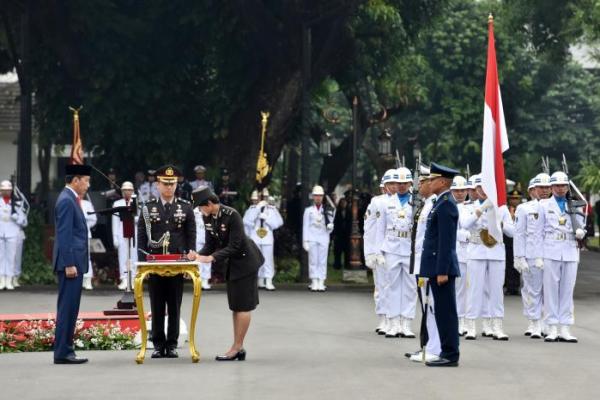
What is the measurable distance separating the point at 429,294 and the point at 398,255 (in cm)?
260

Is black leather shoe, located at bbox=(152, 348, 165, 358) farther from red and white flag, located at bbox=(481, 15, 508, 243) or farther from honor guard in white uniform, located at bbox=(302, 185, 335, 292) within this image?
honor guard in white uniform, located at bbox=(302, 185, 335, 292)

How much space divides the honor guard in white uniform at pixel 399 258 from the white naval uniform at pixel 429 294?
1.84m

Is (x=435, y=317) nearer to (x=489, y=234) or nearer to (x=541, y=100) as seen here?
(x=489, y=234)

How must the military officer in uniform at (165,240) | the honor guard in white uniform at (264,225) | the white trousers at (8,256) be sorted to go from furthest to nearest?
1. the honor guard in white uniform at (264,225)
2. the white trousers at (8,256)
3. the military officer in uniform at (165,240)

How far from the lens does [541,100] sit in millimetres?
Result: 63500

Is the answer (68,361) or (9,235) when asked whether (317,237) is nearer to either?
(9,235)

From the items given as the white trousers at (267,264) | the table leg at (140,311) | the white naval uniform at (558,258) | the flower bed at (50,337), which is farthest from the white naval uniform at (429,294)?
the white trousers at (267,264)

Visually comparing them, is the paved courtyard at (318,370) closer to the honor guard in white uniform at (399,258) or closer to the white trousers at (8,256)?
the honor guard in white uniform at (399,258)

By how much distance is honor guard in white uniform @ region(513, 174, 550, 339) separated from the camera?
18000mm

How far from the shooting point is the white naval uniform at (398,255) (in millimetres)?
17844

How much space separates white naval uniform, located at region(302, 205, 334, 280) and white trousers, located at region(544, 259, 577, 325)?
9506 millimetres

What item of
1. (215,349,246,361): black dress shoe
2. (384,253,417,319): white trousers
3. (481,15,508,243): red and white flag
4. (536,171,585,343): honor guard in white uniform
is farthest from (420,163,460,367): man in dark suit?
(536,171,585,343): honor guard in white uniform

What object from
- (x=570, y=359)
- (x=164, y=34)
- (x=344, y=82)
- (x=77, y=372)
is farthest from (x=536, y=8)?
(x=77, y=372)

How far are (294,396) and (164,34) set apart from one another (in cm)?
1991
